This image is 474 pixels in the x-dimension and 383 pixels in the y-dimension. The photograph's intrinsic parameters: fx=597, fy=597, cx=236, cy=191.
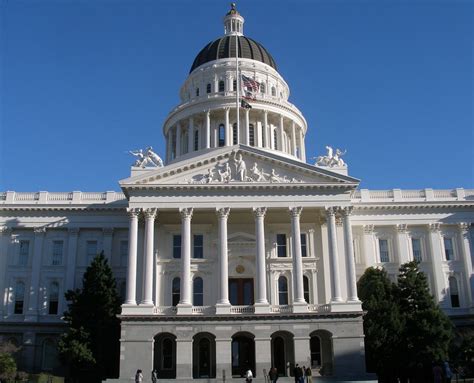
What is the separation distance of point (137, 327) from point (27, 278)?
1629cm

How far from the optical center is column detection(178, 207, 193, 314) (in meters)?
43.8

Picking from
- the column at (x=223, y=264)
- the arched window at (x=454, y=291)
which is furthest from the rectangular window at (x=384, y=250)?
the column at (x=223, y=264)

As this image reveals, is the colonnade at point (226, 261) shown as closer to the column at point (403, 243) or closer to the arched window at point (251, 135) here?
the column at point (403, 243)

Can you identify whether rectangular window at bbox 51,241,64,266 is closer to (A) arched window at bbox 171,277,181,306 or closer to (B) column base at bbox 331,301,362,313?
(A) arched window at bbox 171,277,181,306

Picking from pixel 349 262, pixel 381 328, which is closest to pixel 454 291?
pixel 381 328

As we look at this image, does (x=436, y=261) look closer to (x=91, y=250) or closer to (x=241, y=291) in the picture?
(x=241, y=291)

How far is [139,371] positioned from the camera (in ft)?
128

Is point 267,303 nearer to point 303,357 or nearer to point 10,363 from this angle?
point 303,357

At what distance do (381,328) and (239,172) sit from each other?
1588 cm

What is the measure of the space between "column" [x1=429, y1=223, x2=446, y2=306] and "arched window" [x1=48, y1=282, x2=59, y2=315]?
33658mm

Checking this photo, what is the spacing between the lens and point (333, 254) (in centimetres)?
4538

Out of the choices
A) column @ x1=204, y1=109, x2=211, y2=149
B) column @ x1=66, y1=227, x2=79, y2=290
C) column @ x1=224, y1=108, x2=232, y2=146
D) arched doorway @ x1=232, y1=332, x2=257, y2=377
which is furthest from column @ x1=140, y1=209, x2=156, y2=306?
column @ x1=224, y1=108, x2=232, y2=146

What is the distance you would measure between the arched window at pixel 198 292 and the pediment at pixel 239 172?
27.3ft

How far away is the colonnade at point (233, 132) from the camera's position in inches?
2517
